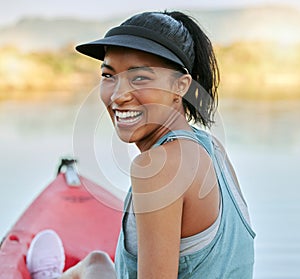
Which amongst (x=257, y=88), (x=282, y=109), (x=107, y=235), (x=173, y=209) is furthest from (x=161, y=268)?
(x=257, y=88)

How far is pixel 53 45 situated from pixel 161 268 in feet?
20.5

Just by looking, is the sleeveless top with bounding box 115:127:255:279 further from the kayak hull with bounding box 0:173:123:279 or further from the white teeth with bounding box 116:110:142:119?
the kayak hull with bounding box 0:173:123:279

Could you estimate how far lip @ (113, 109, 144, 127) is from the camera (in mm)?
1008

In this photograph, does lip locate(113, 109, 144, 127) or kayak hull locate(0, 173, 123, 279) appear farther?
kayak hull locate(0, 173, 123, 279)

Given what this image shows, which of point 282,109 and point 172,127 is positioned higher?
point 282,109

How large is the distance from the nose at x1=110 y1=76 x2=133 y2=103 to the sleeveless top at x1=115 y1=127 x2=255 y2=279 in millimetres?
73

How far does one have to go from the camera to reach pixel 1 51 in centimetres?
693

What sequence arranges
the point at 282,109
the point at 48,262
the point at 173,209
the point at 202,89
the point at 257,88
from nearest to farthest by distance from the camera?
the point at 173,209, the point at 202,89, the point at 48,262, the point at 282,109, the point at 257,88

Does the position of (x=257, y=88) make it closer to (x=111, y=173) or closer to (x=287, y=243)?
(x=287, y=243)

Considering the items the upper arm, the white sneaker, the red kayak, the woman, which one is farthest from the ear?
the white sneaker

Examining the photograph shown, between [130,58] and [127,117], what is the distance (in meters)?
0.08

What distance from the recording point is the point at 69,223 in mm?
2043

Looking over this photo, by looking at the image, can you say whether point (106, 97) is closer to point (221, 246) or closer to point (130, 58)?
point (130, 58)

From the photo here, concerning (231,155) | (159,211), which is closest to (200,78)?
(159,211)
